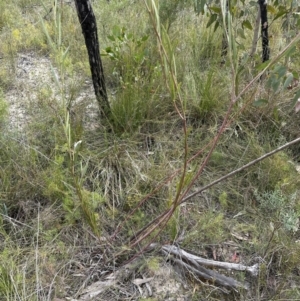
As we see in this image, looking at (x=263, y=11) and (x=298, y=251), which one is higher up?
(x=263, y=11)

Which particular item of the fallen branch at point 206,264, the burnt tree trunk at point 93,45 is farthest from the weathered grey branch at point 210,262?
the burnt tree trunk at point 93,45

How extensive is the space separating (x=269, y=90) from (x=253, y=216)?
823mm

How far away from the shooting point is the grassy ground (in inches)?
57.3

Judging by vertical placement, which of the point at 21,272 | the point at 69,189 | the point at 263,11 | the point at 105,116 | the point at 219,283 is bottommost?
the point at 219,283

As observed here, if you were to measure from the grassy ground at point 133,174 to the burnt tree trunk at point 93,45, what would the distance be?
0.28 ft

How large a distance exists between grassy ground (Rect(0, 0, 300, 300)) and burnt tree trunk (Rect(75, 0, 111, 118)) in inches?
3.3

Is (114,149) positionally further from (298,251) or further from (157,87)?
(298,251)

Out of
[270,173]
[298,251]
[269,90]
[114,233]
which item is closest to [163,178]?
[114,233]

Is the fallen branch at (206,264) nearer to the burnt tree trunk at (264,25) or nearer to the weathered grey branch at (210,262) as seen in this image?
the weathered grey branch at (210,262)

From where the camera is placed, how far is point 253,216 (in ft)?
5.56

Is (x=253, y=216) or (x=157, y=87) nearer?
(x=253, y=216)

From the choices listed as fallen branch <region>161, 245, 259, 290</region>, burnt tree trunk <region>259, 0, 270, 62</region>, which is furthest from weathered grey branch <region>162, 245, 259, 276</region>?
burnt tree trunk <region>259, 0, 270, 62</region>

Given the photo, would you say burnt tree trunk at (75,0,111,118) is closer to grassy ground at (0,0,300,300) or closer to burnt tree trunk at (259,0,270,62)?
grassy ground at (0,0,300,300)

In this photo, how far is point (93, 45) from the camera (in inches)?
73.3
